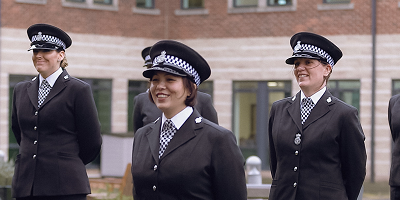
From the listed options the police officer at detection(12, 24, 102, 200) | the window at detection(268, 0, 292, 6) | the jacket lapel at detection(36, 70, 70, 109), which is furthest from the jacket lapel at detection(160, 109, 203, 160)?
the window at detection(268, 0, 292, 6)

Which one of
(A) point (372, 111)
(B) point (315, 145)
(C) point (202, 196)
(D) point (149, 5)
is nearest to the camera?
(C) point (202, 196)

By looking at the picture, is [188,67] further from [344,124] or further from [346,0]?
[346,0]

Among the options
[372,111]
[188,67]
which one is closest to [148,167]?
[188,67]

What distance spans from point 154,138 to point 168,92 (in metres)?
0.30

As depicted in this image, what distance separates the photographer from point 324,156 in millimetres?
5098

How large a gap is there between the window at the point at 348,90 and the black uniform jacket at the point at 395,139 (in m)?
12.2

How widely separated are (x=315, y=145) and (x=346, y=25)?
14252 mm

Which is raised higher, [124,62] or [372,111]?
[124,62]

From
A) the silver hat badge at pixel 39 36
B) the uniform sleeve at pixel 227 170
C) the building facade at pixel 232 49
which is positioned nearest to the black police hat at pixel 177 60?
the uniform sleeve at pixel 227 170

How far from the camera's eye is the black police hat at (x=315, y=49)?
5.27m

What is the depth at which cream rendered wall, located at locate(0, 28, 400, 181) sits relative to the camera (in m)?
18.1

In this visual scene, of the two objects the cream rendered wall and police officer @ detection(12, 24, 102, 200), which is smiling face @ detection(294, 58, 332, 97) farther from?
the cream rendered wall

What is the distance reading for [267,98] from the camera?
19672mm

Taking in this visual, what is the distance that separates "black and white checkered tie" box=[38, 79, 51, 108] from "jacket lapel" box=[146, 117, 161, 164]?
1.94 m
